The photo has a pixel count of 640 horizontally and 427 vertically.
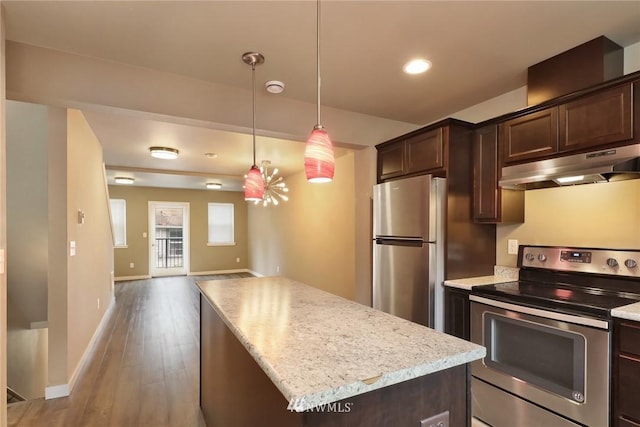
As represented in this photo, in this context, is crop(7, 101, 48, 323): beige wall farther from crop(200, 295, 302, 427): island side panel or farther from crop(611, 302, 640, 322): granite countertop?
crop(611, 302, 640, 322): granite countertop

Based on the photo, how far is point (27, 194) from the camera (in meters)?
3.20

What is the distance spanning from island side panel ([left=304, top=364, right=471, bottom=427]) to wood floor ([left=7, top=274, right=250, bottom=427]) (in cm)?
188

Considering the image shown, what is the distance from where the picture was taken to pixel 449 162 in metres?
2.55

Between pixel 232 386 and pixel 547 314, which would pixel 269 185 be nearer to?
pixel 232 386

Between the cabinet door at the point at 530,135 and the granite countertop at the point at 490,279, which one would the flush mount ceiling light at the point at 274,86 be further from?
the granite countertop at the point at 490,279

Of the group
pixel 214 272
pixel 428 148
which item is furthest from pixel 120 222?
pixel 428 148

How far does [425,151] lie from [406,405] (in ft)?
7.15

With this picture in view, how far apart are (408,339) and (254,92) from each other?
2.17 m

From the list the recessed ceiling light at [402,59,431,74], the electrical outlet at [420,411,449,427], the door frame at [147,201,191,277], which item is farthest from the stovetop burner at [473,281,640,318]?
the door frame at [147,201,191,277]

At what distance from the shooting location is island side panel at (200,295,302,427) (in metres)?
1.06

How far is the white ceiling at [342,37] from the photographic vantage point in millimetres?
1676

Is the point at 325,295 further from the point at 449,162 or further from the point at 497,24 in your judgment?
the point at 497,24

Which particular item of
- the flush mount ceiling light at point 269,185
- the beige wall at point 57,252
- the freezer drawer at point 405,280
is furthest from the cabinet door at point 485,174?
the beige wall at point 57,252

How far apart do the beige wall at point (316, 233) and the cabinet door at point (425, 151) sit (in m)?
1.82
